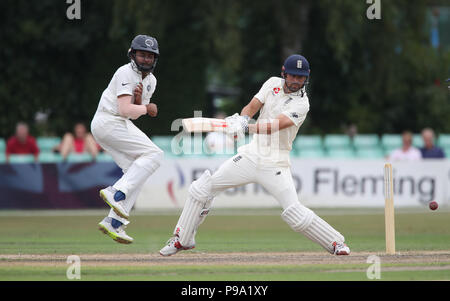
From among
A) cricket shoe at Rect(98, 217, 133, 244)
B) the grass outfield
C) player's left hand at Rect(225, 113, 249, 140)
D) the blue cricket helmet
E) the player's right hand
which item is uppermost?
the blue cricket helmet

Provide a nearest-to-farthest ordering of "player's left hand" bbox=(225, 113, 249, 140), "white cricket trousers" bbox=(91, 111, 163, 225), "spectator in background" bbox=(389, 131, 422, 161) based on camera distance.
A: "player's left hand" bbox=(225, 113, 249, 140) → "white cricket trousers" bbox=(91, 111, 163, 225) → "spectator in background" bbox=(389, 131, 422, 161)

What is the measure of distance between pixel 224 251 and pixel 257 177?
3.68 ft

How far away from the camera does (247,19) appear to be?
2292 cm

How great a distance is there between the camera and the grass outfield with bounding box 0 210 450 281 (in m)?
7.10

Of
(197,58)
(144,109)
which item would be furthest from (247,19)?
(144,109)

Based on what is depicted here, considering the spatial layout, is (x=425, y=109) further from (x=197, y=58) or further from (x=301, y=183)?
(x=301, y=183)

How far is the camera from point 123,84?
855 centimetres

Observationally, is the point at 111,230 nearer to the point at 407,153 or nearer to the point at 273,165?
the point at 273,165

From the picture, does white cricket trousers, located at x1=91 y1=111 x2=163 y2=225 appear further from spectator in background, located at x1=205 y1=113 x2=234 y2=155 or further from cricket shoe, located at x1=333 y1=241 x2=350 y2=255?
spectator in background, located at x1=205 y1=113 x2=234 y2=155

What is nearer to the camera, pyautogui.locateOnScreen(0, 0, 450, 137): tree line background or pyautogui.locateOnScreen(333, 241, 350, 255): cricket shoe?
pyautogui.locateOnScreen(333, 241, 350, 255): cricket shoe

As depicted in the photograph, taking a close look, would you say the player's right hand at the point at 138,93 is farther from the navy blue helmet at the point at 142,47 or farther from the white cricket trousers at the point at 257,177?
the white cricket trousers at the point at 257,177

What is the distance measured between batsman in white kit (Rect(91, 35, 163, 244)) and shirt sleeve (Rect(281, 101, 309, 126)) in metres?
1.37

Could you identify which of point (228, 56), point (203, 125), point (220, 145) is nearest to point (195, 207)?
point (203, 125)

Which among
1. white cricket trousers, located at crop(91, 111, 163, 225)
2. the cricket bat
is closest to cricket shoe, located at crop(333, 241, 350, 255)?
the cricket bat
